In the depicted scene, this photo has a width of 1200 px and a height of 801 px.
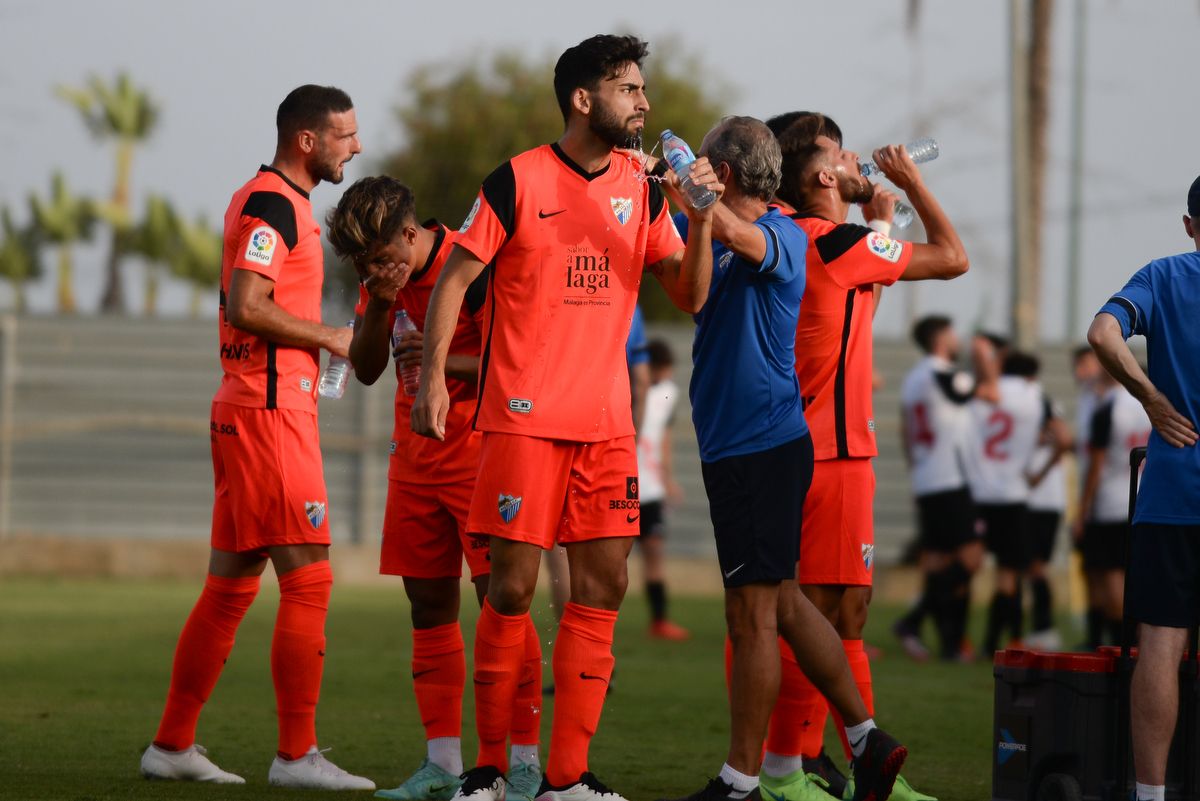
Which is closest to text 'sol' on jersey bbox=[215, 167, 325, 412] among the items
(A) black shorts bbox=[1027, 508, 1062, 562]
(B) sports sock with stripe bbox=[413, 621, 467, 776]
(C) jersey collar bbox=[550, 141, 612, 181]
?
(B) sports sock with stripe bbox=[413, 621, 467, 776]

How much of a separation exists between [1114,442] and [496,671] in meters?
7.62

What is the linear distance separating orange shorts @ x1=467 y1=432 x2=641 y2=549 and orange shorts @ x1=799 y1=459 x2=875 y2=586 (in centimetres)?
91

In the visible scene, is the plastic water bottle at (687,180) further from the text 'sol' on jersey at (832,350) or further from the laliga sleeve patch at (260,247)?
the laliga sleeve patch at (260,247)

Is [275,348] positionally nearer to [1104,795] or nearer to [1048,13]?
[1104,795]

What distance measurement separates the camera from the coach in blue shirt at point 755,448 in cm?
571

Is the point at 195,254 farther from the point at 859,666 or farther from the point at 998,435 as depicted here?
the point at 859,666

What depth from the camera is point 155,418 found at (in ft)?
66.1

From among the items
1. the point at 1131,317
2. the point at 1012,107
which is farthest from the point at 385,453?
the point at 1131,317

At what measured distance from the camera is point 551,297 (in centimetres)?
562

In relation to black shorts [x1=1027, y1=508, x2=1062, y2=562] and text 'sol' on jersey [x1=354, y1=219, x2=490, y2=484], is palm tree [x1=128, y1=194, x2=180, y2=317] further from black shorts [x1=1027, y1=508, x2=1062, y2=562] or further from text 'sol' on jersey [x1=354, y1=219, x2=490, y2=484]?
text 'sol' on jersey [x1=354, y1=219, x2=490, y2=484]

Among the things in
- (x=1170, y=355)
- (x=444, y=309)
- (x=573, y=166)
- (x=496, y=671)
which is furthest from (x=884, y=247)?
(x=496, y=671)

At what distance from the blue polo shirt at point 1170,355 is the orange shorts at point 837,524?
3.54 ft

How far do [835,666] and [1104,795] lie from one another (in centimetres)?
95

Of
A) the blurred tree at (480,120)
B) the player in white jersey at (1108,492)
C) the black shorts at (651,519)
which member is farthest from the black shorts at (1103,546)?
the blurred tree at (480,120)
